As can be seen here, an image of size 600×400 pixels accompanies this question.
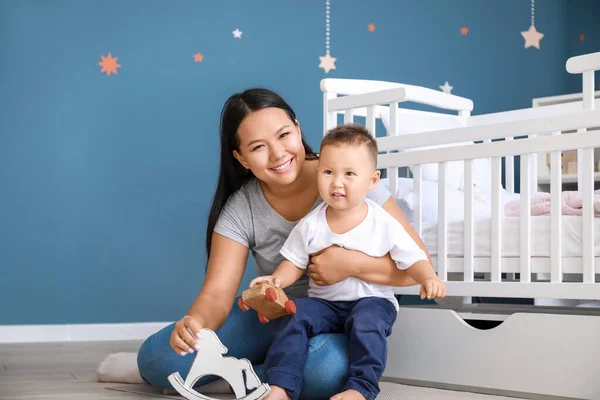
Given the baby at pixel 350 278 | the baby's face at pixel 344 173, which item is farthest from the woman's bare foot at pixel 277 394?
the baby's face at pixel 344 173

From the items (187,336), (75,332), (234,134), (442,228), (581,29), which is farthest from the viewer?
(581,29)

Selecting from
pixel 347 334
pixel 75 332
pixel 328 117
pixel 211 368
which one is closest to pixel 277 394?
pixel 211 368

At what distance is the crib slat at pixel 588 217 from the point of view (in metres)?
1.50

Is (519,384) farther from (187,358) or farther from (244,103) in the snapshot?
(244,103)

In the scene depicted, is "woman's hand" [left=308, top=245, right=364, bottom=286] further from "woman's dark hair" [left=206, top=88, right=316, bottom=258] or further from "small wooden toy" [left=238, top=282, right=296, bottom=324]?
"woman's dark hair" [left=206, top=88, right=316, bottom=258]

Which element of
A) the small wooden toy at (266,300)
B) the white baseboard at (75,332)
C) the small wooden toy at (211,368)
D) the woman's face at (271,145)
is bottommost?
the white baseboard at (75,332)

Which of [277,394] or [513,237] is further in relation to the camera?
[513,237]

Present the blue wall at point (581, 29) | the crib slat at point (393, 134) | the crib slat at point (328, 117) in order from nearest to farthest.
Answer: the crib slat at point (393, 134)
the crib slat at point (328, 117)
the blue wall at point (581, 29)

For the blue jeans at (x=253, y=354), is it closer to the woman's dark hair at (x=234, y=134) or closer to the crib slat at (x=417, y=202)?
the woman's dark hair at (x=234, y=134)

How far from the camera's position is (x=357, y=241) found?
4.71 ft

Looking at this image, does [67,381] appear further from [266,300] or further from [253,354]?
[266,300]

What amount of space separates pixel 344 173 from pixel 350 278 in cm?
21

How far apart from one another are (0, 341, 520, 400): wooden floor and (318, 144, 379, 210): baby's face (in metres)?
0.45

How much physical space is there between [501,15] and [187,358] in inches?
95.0
